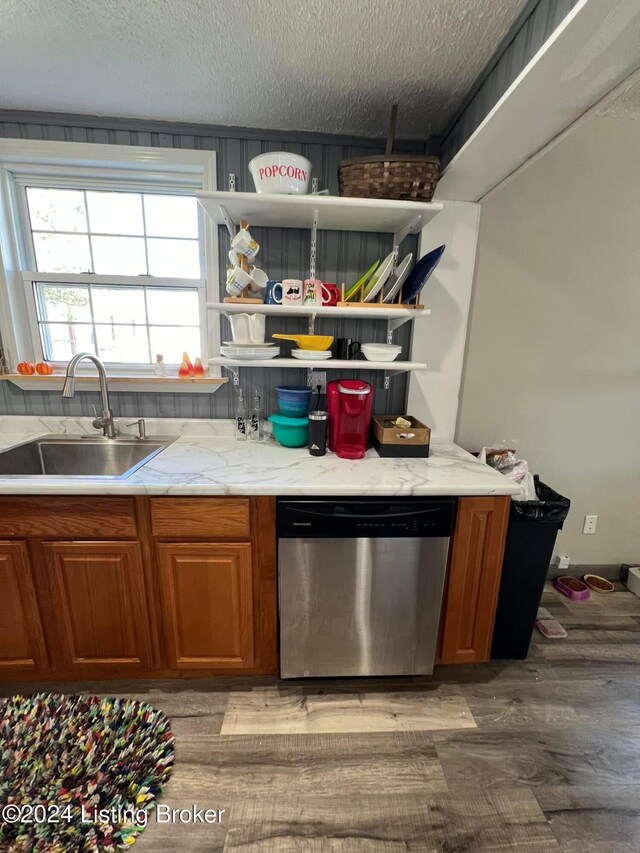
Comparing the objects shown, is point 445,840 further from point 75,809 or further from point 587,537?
point 587,537

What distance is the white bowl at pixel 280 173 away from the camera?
1.34 meters

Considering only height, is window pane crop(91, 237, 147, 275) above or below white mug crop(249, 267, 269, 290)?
above

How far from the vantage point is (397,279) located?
4.89 ft

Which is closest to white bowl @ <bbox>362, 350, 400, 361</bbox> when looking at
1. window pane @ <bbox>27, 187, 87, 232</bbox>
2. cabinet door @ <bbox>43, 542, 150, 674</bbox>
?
cabinet door @ <bbox>43, 542, 150, 674</bbox>

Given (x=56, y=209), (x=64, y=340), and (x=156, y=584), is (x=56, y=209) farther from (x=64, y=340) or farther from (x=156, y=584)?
(x=156, y=584)

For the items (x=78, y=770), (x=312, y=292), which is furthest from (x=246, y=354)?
(x=78, y=770)

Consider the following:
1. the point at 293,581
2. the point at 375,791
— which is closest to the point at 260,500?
the point at 293,581

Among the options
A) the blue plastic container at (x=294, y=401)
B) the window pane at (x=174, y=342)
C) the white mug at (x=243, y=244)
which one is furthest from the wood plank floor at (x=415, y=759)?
the white mug at (x=243, y=244)

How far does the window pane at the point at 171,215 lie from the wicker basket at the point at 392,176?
2.77 feet

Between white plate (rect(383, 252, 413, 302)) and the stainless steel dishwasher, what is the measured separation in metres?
0.86

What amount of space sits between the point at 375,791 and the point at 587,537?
1.82m

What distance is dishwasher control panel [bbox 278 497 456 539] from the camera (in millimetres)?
1295

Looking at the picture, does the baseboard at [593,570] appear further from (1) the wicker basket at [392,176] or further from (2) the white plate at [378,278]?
(1) the wicker basket at [392,176]

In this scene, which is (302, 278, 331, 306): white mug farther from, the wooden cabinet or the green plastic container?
the wooden cabinet
